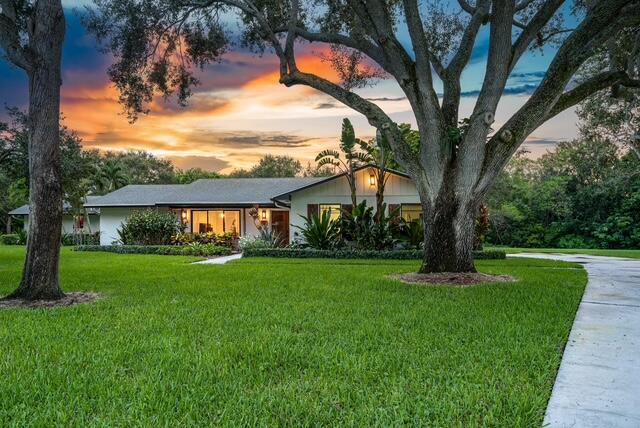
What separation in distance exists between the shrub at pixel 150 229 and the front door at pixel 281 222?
453 centimetres

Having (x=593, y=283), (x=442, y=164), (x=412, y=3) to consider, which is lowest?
(x=593, y=283)

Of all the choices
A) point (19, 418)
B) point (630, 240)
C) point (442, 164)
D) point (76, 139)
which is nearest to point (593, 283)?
point (442, 164)

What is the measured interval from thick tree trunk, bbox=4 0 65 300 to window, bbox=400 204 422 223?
14135mm

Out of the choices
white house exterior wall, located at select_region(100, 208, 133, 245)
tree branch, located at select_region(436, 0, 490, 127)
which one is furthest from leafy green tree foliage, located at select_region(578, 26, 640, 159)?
white house exterior wall, located at select_region(100, 208, 133, 245)

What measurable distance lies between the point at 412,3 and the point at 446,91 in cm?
186

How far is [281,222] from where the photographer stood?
2323 cm

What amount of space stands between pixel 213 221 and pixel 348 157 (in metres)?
9.00

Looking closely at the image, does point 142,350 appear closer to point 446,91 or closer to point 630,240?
point 446,91

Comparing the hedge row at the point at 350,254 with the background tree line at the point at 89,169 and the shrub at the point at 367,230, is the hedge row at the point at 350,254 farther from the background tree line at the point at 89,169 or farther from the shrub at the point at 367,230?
the background tree line at the point at 89,169

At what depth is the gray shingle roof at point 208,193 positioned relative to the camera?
21.8m

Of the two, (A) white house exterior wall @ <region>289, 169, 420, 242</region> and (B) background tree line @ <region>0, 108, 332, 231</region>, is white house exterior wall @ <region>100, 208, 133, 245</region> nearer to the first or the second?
(B) background tree line @ <region>0, 108, 332, 231</region>

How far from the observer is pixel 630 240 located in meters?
25.5

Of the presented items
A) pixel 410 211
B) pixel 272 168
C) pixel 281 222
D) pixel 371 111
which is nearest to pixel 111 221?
pixel 281 222

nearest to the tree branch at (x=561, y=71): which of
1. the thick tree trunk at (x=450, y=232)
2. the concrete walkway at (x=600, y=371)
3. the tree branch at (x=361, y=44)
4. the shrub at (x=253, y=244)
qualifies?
the thick tree trunk at (x=450, y=232)
